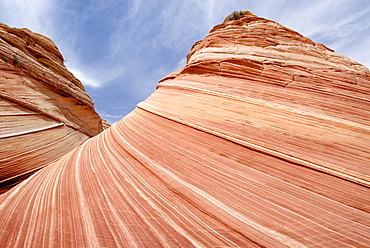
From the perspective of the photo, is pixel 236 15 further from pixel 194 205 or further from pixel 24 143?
pixel 24 143

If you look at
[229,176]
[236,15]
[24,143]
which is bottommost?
[24,143]

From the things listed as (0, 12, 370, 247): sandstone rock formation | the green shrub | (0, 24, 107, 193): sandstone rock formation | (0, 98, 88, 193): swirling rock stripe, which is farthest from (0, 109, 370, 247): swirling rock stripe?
the green shrub

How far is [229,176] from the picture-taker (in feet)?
5.47

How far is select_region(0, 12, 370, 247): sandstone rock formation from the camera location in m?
1.21

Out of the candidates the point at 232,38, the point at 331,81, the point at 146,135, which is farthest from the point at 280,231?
the point at 232,38

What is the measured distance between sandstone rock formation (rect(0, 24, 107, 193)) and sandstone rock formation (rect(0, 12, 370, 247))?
2790mm

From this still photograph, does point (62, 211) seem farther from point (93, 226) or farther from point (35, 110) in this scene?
point (35, 110)

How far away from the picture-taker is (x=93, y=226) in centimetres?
128

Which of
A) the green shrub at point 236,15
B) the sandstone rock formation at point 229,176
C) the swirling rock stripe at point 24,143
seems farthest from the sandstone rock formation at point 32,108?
the green shrub at point 236,15

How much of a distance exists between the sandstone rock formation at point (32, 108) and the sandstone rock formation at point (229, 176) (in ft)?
9.15

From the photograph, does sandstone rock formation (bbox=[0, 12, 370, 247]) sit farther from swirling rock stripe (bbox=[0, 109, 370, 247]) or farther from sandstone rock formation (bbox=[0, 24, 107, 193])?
sandstone rock formation (bbox=[0, 24, 107, 193])

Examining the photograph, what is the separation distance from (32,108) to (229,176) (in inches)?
279

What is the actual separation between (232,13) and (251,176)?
6950 mm

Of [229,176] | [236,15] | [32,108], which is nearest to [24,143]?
[32,108]
